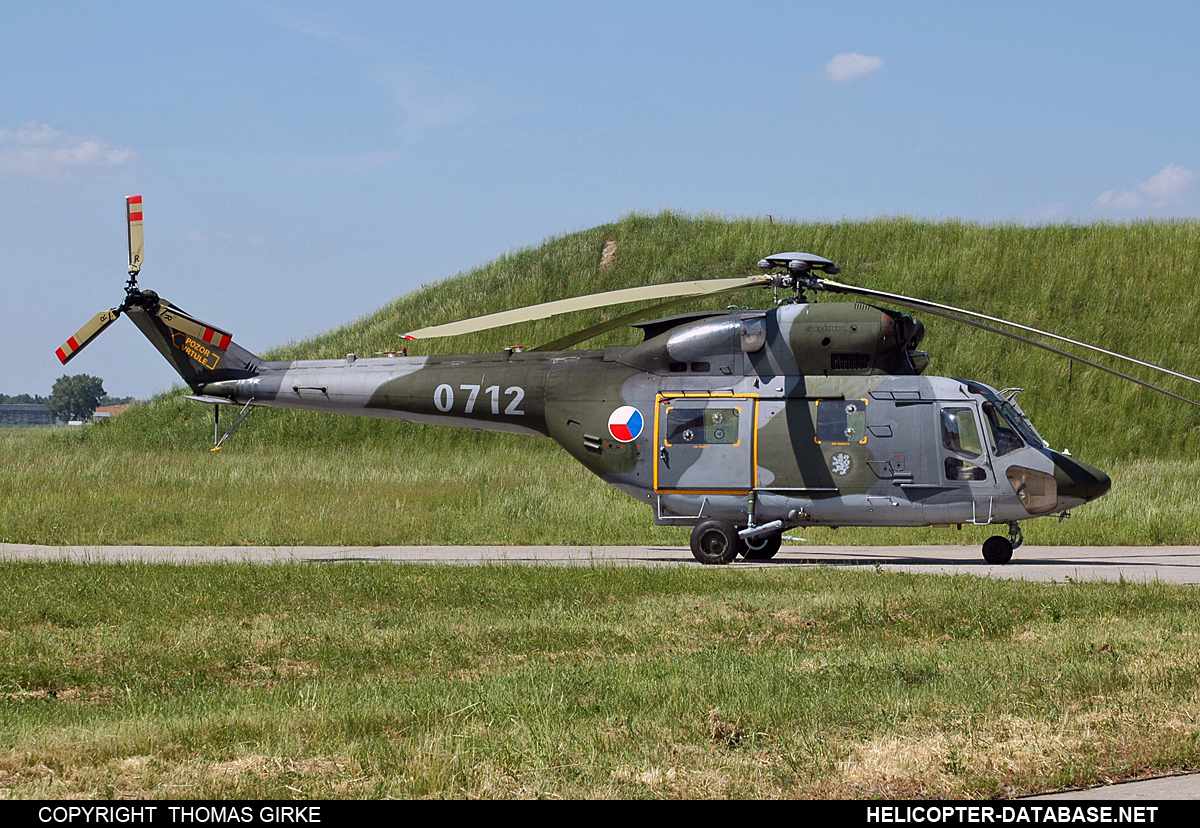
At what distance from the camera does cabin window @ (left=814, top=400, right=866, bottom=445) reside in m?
15.6

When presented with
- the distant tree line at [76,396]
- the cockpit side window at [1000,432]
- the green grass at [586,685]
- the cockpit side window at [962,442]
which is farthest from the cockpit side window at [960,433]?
the distant tree line at [76,396]

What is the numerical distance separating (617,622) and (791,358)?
6.40 m

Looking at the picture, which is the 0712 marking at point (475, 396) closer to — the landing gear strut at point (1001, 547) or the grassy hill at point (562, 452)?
the grassy hill at point (562, 452)

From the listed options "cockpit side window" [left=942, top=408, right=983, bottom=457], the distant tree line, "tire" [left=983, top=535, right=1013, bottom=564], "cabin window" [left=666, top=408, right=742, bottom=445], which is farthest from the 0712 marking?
the distant tree line

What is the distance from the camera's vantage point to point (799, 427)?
51.4 feet

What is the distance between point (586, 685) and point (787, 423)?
28.0 feet

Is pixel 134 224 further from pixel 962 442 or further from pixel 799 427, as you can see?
pixel 962 442

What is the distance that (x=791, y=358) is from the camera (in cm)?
1578

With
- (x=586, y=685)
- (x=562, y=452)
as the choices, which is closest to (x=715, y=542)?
(x=586, y=685)

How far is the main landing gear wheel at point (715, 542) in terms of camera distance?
15891 millimetres

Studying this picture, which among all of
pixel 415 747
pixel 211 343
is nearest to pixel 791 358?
pixel 211 343

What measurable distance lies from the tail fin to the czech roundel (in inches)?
234

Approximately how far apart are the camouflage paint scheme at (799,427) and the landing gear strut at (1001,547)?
1.48 ft
